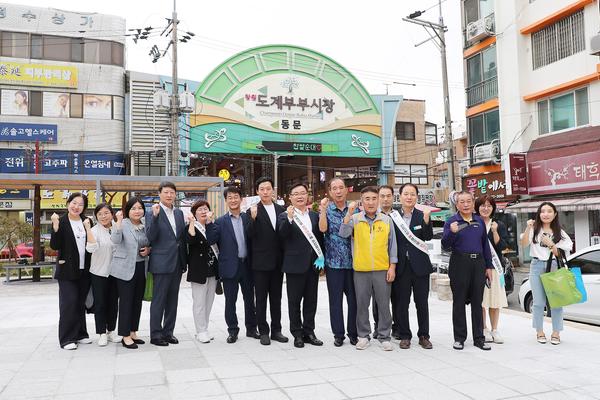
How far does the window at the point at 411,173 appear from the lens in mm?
29391

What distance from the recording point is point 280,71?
81.1ft

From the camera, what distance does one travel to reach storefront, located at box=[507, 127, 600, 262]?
14297 mm

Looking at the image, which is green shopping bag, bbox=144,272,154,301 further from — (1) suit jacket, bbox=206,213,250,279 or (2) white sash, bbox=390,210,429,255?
(2) white sash, bbox=390,210,429,255

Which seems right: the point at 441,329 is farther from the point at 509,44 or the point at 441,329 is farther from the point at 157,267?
the point at 509,44

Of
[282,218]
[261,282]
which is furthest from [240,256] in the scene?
[282,218]

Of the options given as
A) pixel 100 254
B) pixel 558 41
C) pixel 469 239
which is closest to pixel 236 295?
pixel 100 254

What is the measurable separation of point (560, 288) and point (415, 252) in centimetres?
160

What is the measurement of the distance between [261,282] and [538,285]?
3.07m

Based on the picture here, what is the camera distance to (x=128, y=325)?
5.21 m

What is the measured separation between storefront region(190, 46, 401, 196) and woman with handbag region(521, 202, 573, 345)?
62.9 feet

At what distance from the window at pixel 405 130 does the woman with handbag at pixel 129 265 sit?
26.2 metres

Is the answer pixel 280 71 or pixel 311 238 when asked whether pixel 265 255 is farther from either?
pixel 280 71

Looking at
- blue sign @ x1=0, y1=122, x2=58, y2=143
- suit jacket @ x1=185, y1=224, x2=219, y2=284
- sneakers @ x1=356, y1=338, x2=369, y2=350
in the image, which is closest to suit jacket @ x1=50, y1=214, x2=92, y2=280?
suit jacket @ x1=185, y1=224, x2=219, y2=284

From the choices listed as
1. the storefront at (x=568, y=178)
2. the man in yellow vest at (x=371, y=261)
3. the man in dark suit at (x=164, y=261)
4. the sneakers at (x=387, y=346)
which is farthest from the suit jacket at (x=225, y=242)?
the storefront at (x=568, y=178)
